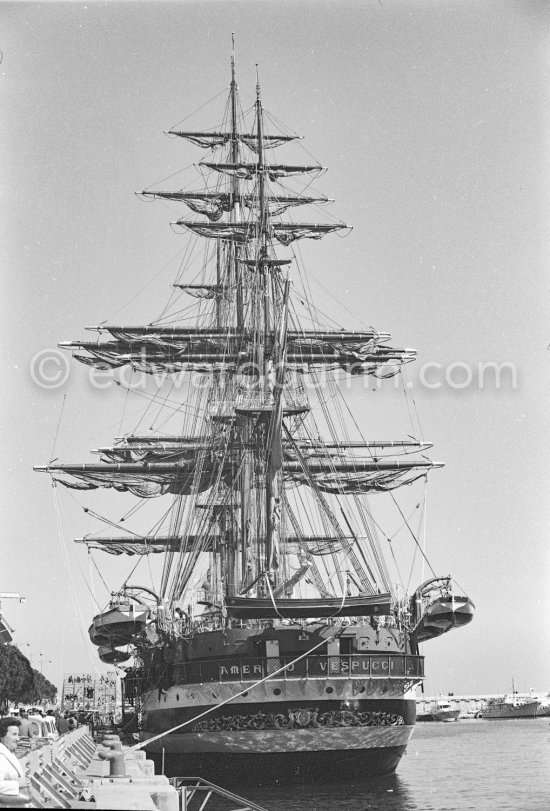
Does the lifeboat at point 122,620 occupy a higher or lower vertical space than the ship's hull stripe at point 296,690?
higher

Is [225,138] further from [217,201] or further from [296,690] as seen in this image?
[296,690]

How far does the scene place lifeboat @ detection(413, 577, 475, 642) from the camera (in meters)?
41.7

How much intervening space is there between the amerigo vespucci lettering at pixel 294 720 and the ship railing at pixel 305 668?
3.68ft

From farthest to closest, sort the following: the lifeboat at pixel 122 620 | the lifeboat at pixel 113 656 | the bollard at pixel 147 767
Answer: the lifeboat at pixel 113 656
the lifeboat at pixel 122 620
the bollard at pixel 147 767

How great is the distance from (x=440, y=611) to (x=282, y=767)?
819cm

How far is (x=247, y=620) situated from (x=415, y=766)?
17.8 m

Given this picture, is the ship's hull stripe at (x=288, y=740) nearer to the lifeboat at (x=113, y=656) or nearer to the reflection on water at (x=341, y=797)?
the reflection on water at (x=341, y=797)

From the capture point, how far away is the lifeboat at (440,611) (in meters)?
41.7

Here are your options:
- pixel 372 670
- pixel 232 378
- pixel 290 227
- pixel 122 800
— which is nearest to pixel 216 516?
pixel 232 378

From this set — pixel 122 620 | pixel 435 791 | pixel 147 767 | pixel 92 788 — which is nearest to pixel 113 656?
pixel 122 620

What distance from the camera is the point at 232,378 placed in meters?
55.0

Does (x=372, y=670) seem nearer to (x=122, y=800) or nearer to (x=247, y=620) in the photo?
(x=247, y=620)

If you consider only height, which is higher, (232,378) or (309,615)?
(232,378)

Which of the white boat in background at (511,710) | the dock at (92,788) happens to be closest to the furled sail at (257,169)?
the dock at (92,788)
